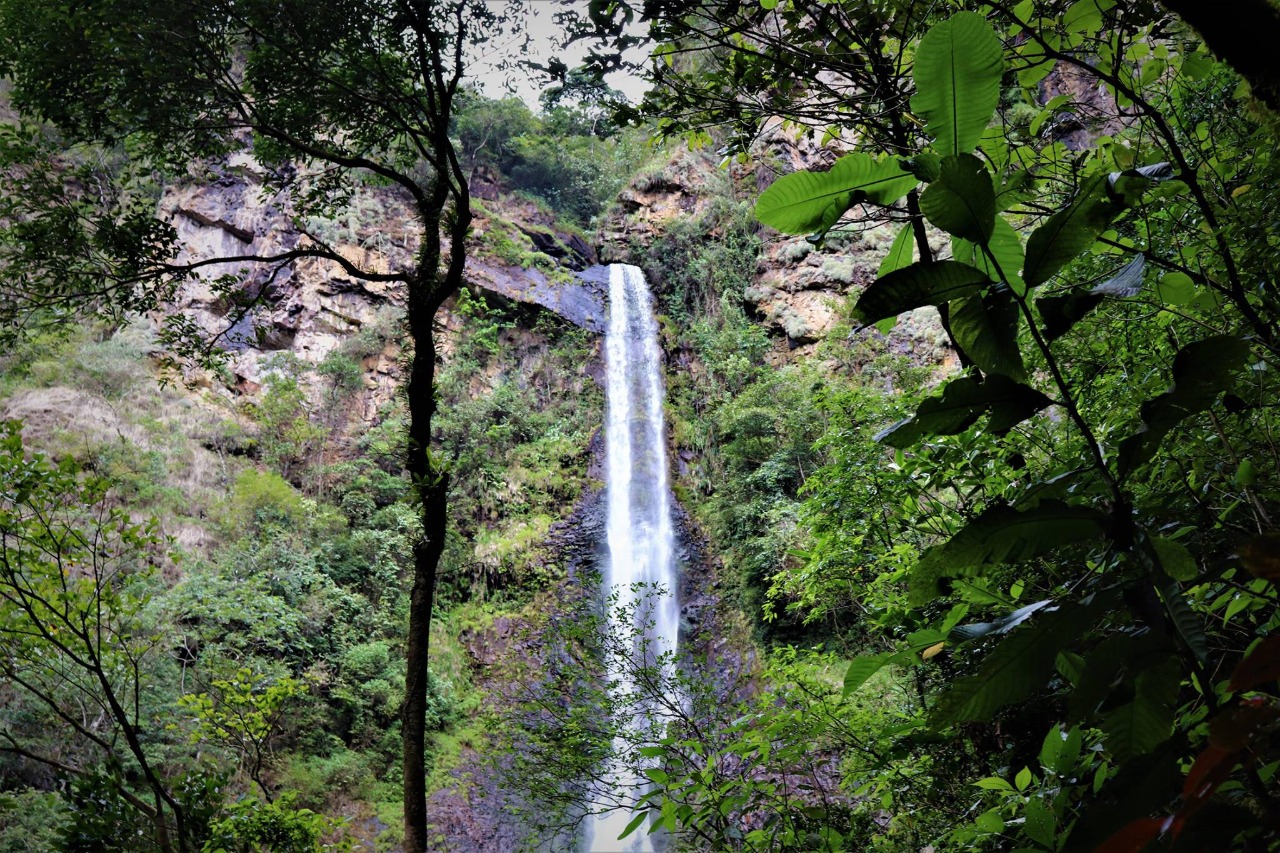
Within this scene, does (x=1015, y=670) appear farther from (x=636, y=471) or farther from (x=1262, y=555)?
(x=636, y=471)

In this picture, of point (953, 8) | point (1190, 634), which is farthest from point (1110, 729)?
point (953, 8)

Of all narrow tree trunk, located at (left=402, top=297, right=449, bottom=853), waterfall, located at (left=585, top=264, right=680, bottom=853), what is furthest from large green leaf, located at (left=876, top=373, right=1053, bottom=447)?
waterfall, located at (left=585, top=264, right=680, bottom=853)

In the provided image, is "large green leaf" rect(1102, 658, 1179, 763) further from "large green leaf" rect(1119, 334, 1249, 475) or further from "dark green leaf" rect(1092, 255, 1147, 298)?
"dark green leaf" rect(1092, 255, 1147, 298)

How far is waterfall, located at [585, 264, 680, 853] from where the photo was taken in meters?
11.6

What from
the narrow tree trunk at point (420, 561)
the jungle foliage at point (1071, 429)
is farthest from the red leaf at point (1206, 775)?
the narrow tree trunk at point (420, 561)

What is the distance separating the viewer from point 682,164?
17938 millimetres

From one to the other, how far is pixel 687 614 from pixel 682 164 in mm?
11896

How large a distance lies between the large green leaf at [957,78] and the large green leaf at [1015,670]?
63 cm

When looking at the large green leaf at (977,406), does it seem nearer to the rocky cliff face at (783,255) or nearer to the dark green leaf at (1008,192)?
the dark green leaf at (1008,192)

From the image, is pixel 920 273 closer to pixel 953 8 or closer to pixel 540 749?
pixel 953 8

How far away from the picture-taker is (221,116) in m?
4.41

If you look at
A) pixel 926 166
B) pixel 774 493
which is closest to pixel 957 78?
pixel 926 166

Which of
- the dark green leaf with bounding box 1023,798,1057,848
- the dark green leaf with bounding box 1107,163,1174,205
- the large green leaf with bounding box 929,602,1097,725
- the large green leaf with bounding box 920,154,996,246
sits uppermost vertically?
the dark green leaf with bounding box 1107,163,1174,205

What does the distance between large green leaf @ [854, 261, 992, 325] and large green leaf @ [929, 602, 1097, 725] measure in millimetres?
391
